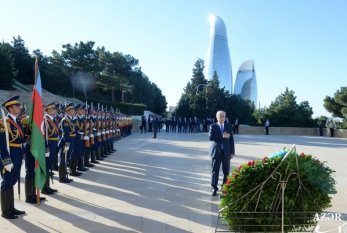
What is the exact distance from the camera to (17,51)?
59469mm

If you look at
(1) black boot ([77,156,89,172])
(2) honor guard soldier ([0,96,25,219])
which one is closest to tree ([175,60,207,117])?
(1) black boot ([77,156,89,172])

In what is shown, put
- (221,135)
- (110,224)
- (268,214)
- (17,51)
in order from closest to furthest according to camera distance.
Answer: (268,214)
(110,224)
(221,135)
(17,51)

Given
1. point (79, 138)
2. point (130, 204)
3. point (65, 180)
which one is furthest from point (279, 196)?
point (79, 138)

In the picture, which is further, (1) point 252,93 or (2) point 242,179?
(1) point 252,93

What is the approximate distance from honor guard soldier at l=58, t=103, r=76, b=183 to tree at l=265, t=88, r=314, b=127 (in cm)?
3918

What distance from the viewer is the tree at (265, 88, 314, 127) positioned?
46.9 meters

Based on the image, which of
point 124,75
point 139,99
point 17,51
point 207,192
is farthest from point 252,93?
point 207,192

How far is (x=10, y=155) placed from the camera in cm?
695

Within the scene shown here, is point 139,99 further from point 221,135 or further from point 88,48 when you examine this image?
point 221,135

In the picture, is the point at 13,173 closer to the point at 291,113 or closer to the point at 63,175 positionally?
the point at 63,175

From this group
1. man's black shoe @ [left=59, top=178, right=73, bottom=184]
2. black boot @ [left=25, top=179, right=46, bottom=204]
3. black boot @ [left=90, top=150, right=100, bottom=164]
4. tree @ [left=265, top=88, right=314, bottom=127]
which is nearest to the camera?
black boot @ [left=25, top=179, right=46, bottom=204]

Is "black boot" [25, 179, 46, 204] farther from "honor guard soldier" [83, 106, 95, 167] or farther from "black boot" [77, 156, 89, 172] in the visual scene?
"honor guard soldier" [83, 106, 95, 167]

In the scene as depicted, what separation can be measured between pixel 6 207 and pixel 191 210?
3179mm

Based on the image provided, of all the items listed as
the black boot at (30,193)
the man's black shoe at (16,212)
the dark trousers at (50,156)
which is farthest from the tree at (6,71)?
the man's black shoe at (16,212)
